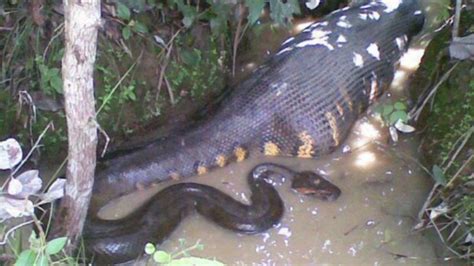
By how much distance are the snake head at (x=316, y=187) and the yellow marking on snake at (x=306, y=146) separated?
0.83 feet

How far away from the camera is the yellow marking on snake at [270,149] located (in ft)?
15.7

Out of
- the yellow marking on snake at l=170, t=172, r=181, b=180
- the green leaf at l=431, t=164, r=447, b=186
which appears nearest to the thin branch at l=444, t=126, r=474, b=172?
the green leaf at l=431, t=164, r=447, b=186

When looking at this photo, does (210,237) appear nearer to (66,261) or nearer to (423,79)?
(66,261)

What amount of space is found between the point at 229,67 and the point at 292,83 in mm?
491

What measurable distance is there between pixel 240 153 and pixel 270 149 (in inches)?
7.6

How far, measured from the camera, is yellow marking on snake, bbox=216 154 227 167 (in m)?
4.67

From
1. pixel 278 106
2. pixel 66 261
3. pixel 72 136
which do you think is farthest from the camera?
pixel 278 106

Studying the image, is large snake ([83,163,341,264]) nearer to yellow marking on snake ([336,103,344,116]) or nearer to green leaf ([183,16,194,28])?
yellow marking on snake ([336,103,344,116])

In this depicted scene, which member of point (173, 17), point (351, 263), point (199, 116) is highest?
point (173, 17)

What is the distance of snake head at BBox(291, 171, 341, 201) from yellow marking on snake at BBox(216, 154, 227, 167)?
0.44 metres

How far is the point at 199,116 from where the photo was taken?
489 centimetres

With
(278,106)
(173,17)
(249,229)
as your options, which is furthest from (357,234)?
(173,17)

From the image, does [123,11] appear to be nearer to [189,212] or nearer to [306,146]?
[189,212]

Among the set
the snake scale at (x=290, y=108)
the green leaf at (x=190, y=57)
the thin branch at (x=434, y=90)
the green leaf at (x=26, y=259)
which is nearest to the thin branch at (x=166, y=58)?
the green leaf at (x=190, y=57)
